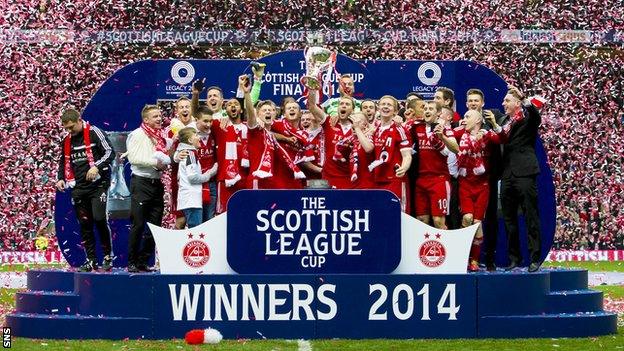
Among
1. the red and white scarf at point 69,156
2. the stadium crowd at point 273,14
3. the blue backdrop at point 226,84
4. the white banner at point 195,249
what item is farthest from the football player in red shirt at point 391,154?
the stadium crowd at point 273,14

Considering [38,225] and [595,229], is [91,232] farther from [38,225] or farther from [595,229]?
[595,229]

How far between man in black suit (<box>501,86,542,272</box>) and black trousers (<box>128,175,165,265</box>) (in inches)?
132

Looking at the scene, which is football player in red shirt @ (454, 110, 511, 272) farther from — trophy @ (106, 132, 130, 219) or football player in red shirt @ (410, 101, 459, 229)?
trophy @ (106, 132, 130, 219)

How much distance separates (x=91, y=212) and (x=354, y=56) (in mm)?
18407

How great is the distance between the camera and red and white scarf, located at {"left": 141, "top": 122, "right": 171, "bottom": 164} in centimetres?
1385

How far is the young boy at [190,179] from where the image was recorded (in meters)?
13.7

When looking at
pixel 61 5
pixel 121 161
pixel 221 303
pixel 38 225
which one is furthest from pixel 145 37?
pixel 221 303

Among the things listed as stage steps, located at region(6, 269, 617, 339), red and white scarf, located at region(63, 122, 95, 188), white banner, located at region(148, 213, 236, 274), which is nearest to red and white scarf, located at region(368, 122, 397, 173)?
stage steps, located at region(6, 269, 617, 339)

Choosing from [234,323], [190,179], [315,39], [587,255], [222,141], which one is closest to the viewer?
[234,323]

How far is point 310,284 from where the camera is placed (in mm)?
12953

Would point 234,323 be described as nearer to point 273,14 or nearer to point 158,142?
point 158,142

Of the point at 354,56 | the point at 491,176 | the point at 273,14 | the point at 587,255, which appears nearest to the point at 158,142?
the point at 491,176

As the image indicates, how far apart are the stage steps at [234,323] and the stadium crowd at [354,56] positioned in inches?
652

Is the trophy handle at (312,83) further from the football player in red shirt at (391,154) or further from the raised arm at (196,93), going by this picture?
the raised arm at (196,93)
